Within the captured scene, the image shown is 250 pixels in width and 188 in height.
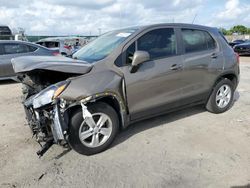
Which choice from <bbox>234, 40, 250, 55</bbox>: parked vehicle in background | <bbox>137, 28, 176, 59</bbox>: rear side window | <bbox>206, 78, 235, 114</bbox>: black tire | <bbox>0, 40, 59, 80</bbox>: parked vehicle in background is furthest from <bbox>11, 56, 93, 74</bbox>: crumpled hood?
<bbox>234, 40, 250, 55</bbox>: parked vehicle in background

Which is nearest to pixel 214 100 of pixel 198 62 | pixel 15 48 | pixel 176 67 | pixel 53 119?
pixel 198 62

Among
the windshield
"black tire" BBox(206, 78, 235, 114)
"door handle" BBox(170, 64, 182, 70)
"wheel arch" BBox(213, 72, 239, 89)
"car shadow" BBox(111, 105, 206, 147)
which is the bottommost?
"car shadow" BBox(111, 105, 206, 147)

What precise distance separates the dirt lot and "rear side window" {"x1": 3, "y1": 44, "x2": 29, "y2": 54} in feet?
15.3

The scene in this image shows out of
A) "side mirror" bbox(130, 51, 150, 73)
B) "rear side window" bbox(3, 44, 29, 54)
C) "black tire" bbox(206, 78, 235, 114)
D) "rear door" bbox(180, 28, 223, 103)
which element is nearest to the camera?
"side mirror" bbox(130, 51, 150, 73)

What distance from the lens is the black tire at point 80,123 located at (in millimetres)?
3596

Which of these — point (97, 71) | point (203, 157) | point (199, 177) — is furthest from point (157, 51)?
point (199, 177)

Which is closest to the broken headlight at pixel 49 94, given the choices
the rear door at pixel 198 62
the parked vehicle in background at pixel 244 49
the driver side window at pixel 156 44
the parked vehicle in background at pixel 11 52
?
the driver side window at pixel 156 44

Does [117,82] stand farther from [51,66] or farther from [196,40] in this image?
[196,40]

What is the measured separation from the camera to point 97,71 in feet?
12.4

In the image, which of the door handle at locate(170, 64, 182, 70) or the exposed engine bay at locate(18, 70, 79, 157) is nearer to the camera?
the exposed engine bay at locate(18, 70, 79, 157)

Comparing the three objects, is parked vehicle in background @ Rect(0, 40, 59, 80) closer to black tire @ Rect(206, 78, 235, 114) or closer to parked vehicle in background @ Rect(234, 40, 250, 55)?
black tire @ Rect(206, 78, 235, 114)

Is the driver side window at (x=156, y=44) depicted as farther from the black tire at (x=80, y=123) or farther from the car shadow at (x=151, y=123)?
the car shadow at (x=151, y=123)

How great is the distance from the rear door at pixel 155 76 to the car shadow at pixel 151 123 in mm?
462

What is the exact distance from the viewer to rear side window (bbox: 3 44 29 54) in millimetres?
9105
